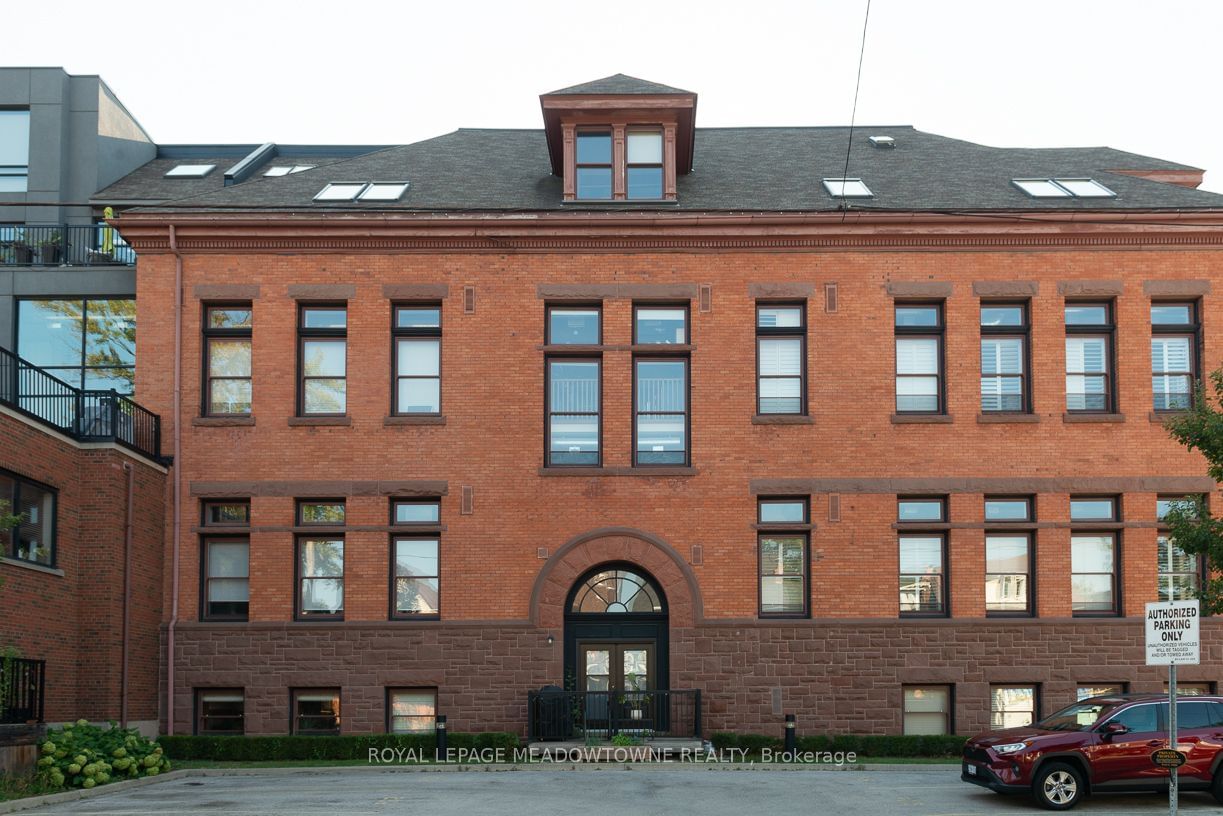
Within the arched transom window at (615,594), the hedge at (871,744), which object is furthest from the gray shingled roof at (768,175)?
the hedge at (871,744)

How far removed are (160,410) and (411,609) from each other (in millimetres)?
6675

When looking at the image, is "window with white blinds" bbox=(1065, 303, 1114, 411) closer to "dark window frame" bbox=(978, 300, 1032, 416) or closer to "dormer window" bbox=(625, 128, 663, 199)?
"dark window frame" bbox=(978, 300, 1032, 416)

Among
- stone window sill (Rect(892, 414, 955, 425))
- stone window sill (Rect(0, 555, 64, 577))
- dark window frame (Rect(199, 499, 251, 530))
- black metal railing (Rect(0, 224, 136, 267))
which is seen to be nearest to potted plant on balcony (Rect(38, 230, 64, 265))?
black metal railing (Rect(0, 224, 136, 267))

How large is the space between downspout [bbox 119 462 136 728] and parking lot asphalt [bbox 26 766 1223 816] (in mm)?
2480

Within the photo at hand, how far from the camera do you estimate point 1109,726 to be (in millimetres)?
20000

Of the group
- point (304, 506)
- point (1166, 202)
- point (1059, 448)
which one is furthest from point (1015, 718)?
point (304, 506)

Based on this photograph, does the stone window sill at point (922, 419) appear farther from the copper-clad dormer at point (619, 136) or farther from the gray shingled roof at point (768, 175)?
the copper-clad dormer at point (619, 136)

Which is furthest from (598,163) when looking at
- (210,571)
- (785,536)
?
(210,571)

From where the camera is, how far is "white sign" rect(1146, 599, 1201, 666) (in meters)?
15.8

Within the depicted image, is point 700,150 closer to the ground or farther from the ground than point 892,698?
farther from the ground

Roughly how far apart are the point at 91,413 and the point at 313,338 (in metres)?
4.89

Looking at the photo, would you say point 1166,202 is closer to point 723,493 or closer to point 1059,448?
point 1059,448

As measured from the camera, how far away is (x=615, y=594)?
28.8 metres

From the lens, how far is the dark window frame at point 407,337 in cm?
2905
